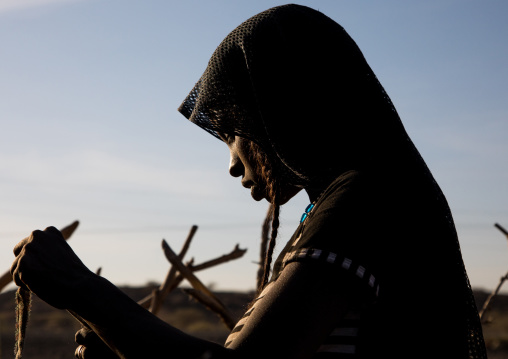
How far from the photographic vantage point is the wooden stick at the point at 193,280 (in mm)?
6616

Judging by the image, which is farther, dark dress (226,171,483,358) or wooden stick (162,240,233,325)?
wooden stick (162,240,233,325)

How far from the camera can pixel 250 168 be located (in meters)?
2.50

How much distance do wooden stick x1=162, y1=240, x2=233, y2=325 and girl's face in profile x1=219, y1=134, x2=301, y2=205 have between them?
409 centimetres

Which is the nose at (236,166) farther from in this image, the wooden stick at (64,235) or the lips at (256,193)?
the wooden stick at (64,235)

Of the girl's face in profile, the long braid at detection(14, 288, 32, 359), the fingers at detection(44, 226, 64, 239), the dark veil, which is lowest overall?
the long braid at detection(14, 288, 32, 359)

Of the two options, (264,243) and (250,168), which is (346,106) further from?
(264,243)

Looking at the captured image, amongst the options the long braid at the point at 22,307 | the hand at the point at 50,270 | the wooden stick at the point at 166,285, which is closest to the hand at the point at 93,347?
the hand at the point at 50,270

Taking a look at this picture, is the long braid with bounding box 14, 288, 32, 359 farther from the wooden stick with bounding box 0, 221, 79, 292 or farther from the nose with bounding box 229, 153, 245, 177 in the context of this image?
the wooden stick with bounding box 0, 221, 79, 292

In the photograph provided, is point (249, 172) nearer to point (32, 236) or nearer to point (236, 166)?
point (236, 166)

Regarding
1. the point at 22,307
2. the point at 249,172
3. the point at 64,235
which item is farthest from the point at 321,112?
the point at 64,235

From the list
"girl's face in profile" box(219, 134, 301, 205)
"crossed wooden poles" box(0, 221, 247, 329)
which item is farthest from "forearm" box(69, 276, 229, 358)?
"crossed wooden poles" box(0, 221, 247, 329)

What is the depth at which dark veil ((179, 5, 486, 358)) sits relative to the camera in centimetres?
215

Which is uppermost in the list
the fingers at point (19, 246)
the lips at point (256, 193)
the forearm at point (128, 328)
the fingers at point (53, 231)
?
the lips at point (256, 193)

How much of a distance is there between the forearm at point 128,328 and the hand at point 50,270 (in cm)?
2
